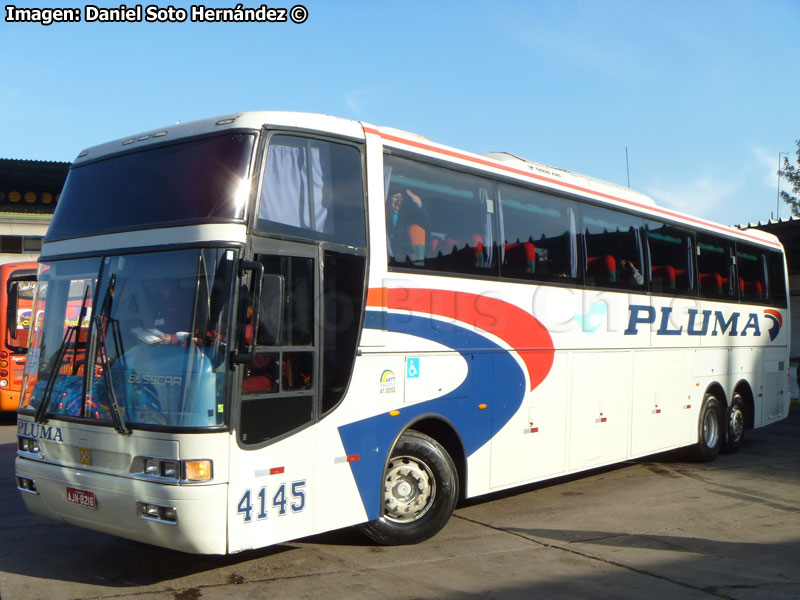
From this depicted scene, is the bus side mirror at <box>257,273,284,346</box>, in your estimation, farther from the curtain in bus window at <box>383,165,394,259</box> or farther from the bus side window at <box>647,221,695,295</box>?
the bus side window at <box>647,221,695,295</box>

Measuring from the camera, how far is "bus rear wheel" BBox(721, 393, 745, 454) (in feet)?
42.8

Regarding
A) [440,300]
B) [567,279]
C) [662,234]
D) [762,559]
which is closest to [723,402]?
[662,234]

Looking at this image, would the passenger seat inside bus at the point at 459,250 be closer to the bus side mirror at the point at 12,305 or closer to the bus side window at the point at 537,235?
the bus side window at the point at 537,235

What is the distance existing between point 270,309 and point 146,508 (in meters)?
1.64

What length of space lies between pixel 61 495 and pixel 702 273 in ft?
31.9

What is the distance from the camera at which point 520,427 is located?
8.54 meters

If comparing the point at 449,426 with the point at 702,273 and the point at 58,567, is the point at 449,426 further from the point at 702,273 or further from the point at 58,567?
the point at 702,273

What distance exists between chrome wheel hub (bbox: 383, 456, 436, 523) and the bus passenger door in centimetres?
114

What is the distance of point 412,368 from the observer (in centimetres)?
A: 719

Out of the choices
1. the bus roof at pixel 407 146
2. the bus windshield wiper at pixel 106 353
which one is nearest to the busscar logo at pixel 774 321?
the bus roof at pixel 407 146

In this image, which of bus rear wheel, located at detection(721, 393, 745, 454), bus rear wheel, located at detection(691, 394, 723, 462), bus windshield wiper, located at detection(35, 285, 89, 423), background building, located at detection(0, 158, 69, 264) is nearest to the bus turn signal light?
bus windshield wiper, located at detection(35, 285, 89, 423)

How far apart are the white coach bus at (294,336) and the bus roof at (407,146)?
1.1 inches

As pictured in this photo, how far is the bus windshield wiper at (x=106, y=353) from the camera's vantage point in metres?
5.70

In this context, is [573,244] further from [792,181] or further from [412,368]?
[792,181]
